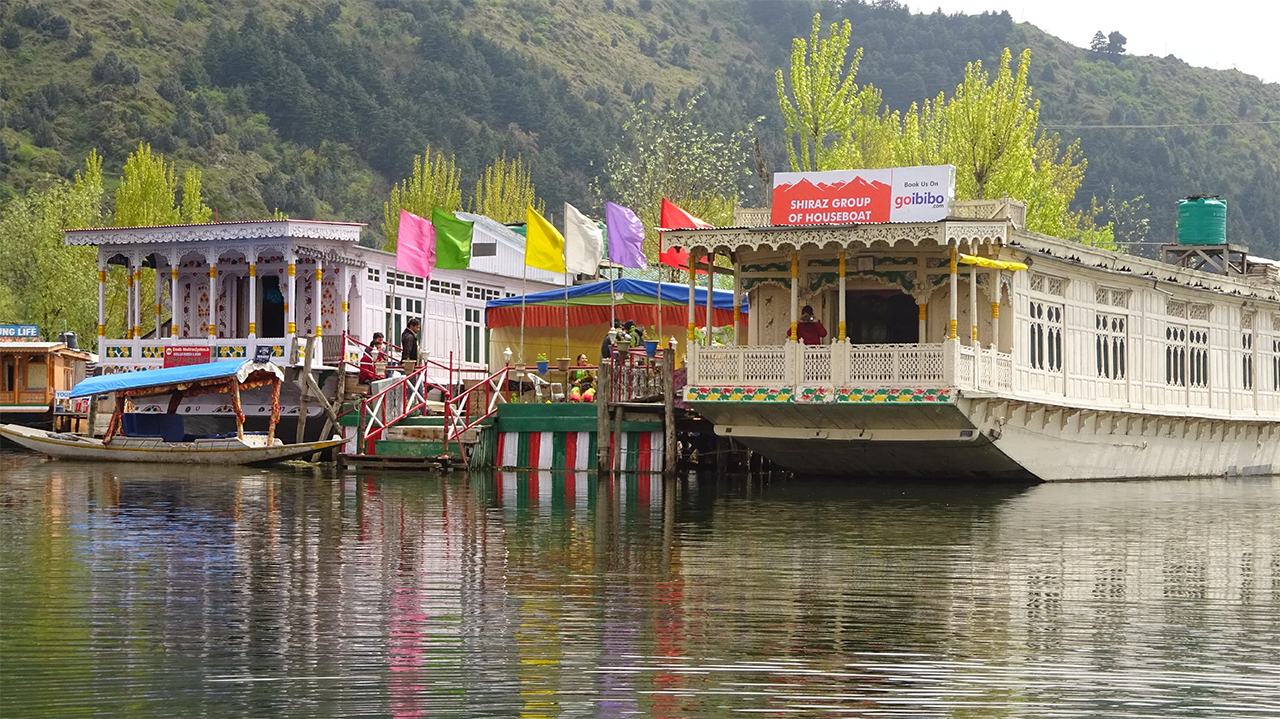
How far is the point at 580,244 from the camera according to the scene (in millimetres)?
36938

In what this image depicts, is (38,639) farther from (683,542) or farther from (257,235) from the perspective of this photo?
(257,235)

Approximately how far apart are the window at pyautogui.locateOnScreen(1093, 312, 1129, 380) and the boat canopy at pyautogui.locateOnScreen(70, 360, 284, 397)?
17.4m

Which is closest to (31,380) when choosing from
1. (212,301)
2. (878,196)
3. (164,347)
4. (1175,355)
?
(164,347)

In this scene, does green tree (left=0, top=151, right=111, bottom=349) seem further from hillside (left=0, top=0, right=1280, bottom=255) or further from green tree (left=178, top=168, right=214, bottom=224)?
hillside (left=0, top=0, right=1280, bottom=255)

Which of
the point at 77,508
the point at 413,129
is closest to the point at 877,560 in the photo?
the point at 77,508

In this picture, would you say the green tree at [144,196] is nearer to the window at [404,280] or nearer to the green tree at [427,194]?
the green tree at [427,194]

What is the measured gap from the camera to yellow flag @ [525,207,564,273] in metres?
36.4

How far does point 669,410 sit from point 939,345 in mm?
5978

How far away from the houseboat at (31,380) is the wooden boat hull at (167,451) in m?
10.5

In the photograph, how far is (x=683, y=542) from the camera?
18391mm

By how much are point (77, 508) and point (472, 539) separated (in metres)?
6.96

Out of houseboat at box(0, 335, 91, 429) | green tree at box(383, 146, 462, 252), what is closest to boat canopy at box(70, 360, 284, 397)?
houseboat at box(0, 335, 91, 429)

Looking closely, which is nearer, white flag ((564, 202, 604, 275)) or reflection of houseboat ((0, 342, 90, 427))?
white flag ((564, 202, 604, 275))

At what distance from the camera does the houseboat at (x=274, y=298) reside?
3984 centimetres
